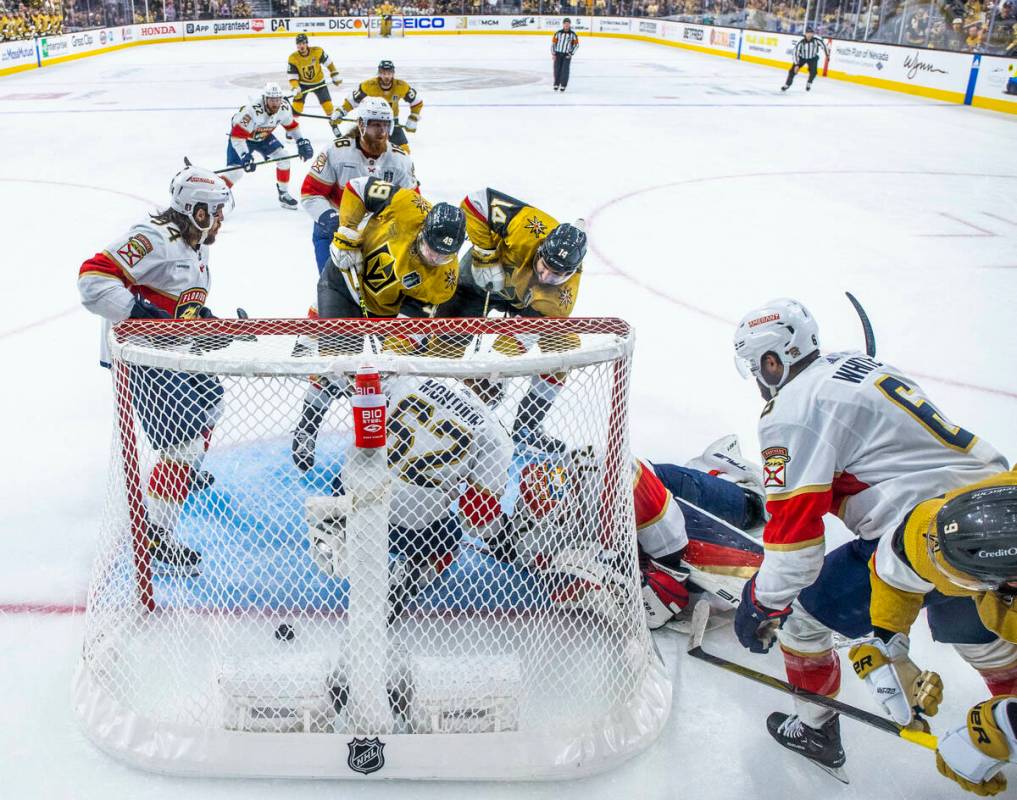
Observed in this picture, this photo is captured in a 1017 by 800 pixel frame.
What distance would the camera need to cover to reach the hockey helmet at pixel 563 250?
271 cm

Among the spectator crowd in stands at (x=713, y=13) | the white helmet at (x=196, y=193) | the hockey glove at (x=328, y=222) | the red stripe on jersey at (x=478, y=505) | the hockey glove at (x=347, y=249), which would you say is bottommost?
the red stripe on jersey at (x=478, y=505)

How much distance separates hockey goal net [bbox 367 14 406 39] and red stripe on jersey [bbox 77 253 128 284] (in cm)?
2196

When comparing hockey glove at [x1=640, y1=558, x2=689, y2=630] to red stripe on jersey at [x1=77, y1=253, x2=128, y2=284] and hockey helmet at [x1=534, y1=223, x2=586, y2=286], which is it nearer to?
hockey helmet at [x1=534, y1=223, x2=586, y2=286]

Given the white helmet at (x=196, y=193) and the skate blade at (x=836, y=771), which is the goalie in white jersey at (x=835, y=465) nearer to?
the skate blade at (x=836, y=771)

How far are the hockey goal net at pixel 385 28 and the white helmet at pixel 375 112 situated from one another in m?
20.0

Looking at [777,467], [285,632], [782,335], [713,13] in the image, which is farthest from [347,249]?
[713,13]

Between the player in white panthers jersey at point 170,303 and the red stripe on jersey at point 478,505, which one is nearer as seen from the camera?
the red stripe on jersey at point 478,505

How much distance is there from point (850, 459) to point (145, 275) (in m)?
1.97

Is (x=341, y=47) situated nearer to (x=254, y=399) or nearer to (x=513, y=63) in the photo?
(x=513, y=63)

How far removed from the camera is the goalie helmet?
2.71 meters

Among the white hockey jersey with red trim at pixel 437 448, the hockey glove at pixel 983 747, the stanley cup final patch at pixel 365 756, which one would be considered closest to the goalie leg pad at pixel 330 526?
the white hockey jersey with red trim at pixel 437 448

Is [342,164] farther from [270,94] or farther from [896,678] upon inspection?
[896,678]

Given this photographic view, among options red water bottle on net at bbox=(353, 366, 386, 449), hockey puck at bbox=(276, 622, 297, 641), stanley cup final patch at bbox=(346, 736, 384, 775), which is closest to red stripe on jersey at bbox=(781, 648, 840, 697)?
stanley cup final patch at bbox=(346, 736, 384, 775)

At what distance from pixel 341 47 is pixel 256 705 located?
67.5 feet
